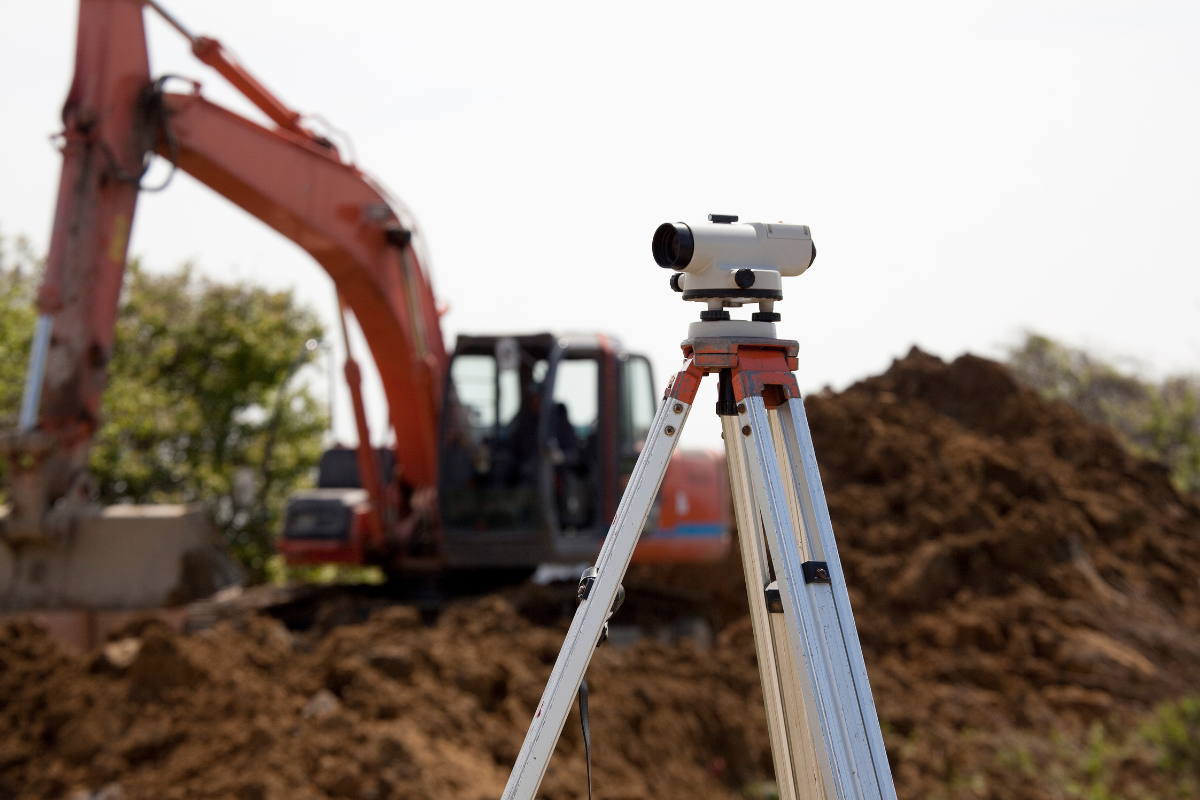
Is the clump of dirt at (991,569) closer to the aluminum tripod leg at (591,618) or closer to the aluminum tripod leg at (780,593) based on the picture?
the aluminum tripod leg at (780,593)

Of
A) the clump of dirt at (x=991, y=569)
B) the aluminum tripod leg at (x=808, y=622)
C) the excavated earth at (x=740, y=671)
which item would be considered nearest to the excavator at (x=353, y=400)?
the excavated earth at (x=740, y=671)

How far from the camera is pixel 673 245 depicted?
2.11 meters

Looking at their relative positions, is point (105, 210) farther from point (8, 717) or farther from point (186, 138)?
point (8, 717)

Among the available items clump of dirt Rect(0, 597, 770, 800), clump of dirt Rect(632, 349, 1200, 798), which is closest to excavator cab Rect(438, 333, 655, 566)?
clump of dirt Rect(0, 597, 770, 800)

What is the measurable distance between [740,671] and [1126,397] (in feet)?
44.8

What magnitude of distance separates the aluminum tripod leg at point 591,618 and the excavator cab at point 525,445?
5449mm

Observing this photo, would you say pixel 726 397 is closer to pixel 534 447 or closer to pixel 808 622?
pixel 808 622

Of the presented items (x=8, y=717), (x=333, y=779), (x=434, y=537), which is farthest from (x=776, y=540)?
(x=434, y=537)

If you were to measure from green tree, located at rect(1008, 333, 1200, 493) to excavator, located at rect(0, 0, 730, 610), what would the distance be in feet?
31.7

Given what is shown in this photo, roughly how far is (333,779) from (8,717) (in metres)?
1.84

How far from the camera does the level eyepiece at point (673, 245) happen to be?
2076mm

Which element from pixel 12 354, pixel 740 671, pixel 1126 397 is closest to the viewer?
pixel 740 671

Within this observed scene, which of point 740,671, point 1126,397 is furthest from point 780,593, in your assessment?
point 1126,397

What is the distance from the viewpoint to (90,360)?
6258mm
